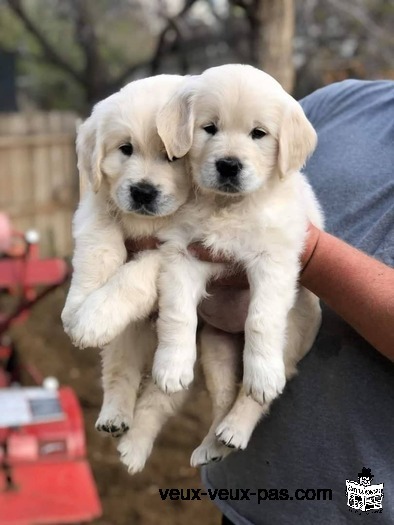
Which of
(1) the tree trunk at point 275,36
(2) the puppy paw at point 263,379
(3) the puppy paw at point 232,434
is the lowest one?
(1) the tree trunk at point 275,36

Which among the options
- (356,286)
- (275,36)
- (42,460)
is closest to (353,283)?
(356,286)

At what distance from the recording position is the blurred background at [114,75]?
5613 millimetres

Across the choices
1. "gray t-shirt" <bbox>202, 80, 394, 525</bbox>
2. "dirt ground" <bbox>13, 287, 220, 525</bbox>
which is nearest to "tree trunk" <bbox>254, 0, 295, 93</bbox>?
"dirt ground" <bbox>13, 287, 220, 525</bbox>

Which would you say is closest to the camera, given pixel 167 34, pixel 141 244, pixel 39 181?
pixel 141 244

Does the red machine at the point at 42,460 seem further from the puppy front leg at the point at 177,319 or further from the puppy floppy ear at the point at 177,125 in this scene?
the puppy floppy ear at the point at 177,125

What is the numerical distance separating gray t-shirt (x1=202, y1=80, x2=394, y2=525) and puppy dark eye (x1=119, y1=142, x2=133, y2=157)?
732 millimetres

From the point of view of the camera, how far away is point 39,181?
947cm

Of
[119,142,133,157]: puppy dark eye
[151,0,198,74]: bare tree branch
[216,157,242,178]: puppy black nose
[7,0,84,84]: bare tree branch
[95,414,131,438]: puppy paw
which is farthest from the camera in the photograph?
[7,0,84,84]: bare tree branch

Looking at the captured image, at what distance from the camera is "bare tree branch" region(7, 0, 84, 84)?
9180 millimetres

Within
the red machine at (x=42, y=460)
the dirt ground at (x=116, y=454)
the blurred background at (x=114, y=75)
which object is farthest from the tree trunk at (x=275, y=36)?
the dirt ground at (x=116, y=454)

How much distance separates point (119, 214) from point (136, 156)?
19cm

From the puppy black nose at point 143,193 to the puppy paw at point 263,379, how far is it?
1.70 feet

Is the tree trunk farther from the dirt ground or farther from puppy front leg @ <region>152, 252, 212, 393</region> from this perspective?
puppy front leg @ <region>152, 252, 212, 393</region>

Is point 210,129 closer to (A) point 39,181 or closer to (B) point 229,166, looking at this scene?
(B) point 229,166
